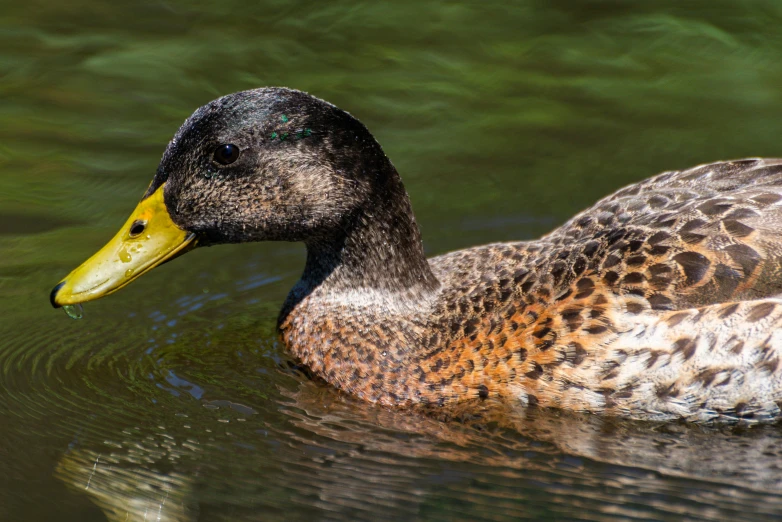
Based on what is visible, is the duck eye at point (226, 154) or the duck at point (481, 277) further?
the duck eye at point (226, 154)

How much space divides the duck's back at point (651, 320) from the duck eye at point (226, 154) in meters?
1.75

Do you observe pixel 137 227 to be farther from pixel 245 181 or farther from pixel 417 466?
pixel 417 466

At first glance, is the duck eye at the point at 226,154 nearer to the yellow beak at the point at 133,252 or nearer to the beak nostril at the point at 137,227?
the yellow beak at the point at 133,252

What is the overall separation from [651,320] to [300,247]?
361 centimetres

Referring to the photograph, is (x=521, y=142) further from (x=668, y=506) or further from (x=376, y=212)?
(x=668, y=506)

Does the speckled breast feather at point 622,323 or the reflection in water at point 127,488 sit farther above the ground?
the speckled breast feather at point 622,323

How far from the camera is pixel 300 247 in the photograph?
9625 millimetres

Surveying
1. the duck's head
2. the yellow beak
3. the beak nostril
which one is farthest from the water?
the beak nostril

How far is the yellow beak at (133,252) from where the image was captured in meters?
7.33

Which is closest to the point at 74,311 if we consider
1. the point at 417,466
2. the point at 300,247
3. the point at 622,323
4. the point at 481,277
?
the point at 300,247

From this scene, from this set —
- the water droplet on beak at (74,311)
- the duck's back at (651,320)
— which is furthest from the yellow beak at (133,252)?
the duck's back at (651,320)

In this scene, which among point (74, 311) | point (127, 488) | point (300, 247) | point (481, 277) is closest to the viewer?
point (127, 488)

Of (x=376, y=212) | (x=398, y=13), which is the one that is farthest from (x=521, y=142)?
(x=376, y=212)

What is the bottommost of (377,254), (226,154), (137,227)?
(377,254)
